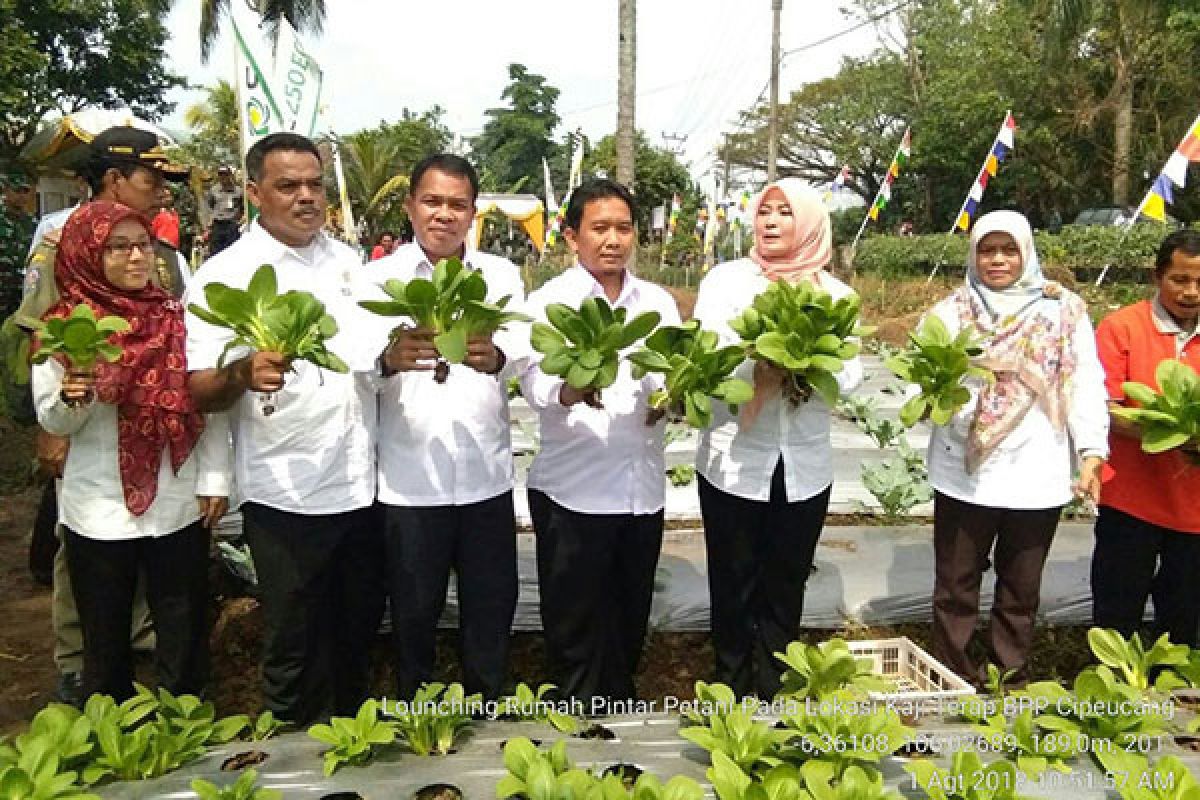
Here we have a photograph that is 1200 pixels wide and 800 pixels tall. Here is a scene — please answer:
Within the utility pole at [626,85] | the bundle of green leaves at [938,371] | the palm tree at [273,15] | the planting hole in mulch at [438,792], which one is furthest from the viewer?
the palm tree at [273,15]

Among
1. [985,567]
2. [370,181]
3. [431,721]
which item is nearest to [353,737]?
[431,721]

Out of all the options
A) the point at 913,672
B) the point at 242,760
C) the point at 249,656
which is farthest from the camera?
the point at 249,656

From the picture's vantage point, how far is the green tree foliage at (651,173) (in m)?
26.0

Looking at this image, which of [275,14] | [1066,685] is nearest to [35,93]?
[275,14]

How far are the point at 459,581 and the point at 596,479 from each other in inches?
17.5

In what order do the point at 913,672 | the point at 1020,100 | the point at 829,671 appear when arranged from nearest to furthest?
1. the point at 829,671
2. the point at 913,672
3. the point at 1020,100

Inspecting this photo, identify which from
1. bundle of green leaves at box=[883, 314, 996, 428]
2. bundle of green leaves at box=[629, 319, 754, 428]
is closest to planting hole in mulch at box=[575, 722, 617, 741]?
bundle of green leaves at box=[629, 319, 754, 428]

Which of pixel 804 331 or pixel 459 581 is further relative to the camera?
pixel 459 581

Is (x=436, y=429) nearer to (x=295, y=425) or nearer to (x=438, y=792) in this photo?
(x=295, y=425)

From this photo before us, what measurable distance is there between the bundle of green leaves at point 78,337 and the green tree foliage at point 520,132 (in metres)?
41.5

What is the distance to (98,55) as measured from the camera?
59.3 feet

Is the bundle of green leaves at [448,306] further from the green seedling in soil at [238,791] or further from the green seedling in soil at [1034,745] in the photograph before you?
the green seedling in soil at [1034,745]

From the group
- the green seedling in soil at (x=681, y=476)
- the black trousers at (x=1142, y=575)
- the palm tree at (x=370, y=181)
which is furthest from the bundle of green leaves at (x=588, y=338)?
the palm tree at (x=370, y=181)

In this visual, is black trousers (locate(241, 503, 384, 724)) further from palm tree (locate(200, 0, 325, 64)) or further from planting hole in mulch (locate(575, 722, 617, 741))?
palm tree (locate(200, 0, 325, 64))
